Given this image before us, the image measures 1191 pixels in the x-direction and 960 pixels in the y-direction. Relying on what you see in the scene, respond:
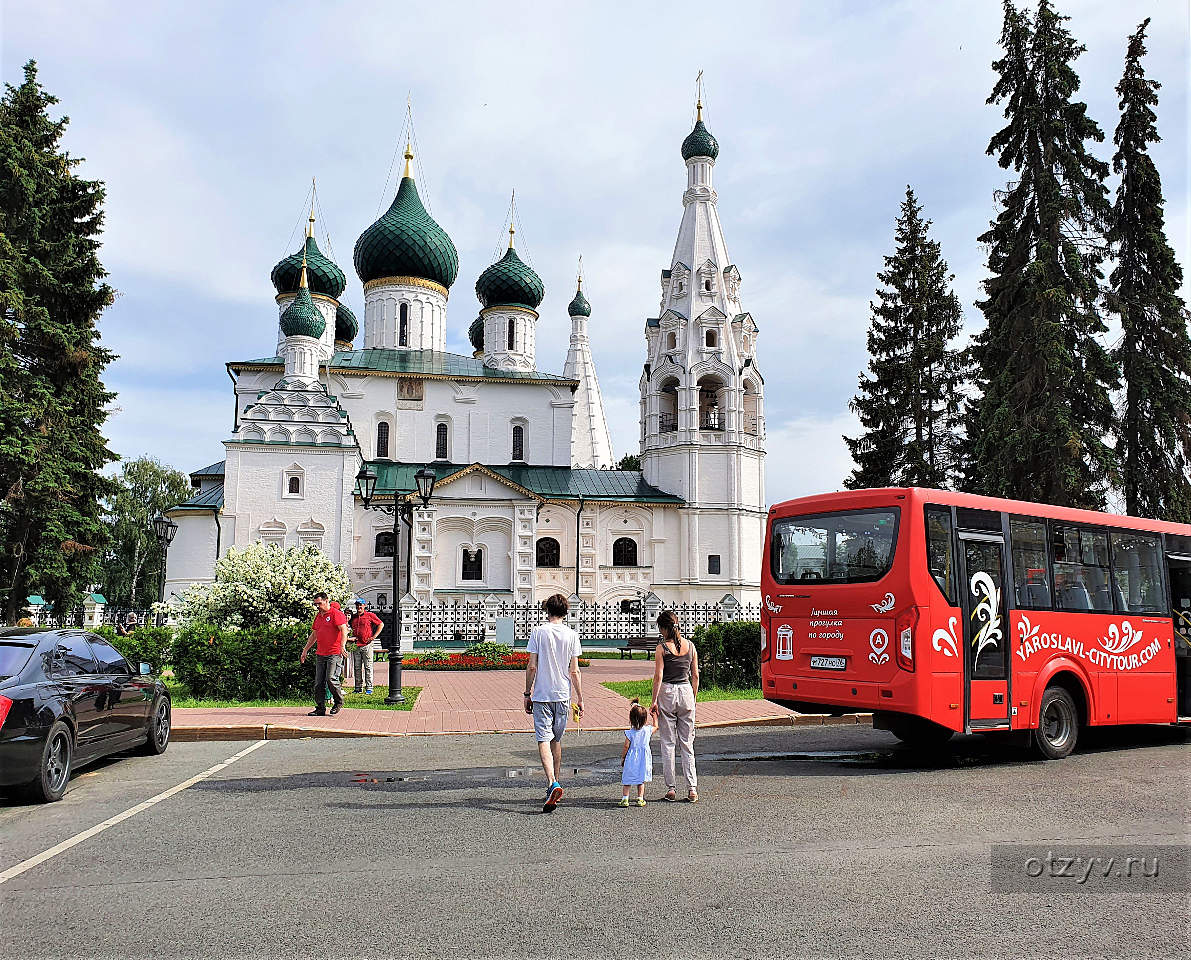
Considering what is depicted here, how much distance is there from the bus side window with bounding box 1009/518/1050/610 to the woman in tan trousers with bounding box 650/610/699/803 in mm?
4387

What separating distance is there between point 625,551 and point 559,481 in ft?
15.2

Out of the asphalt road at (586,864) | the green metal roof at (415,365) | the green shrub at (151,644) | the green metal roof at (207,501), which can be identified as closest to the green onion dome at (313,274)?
the green metal roof at (415,365)

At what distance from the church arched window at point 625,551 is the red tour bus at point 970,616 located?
3063 centimetres

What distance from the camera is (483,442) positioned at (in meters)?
43.6

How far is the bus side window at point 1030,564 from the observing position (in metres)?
9.98

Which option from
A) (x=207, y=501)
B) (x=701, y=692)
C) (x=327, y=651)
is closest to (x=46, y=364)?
(x=207, y=501)

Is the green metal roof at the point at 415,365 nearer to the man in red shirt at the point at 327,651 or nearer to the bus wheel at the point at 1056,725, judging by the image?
the man in red shirt at the point at 327,651

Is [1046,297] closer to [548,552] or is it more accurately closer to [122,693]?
[122,693]

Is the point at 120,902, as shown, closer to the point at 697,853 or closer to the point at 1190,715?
the point at 697,853

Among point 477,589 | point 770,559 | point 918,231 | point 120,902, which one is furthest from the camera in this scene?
point 477,589

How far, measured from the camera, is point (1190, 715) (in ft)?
37.4

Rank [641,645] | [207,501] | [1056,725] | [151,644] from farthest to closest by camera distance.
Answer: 1. [207,501]
2. [641,645]
3. [151,644]
4. [1056,725]

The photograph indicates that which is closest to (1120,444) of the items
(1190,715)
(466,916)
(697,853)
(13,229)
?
(1190,715)

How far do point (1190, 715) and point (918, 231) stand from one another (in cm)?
A: 2791
